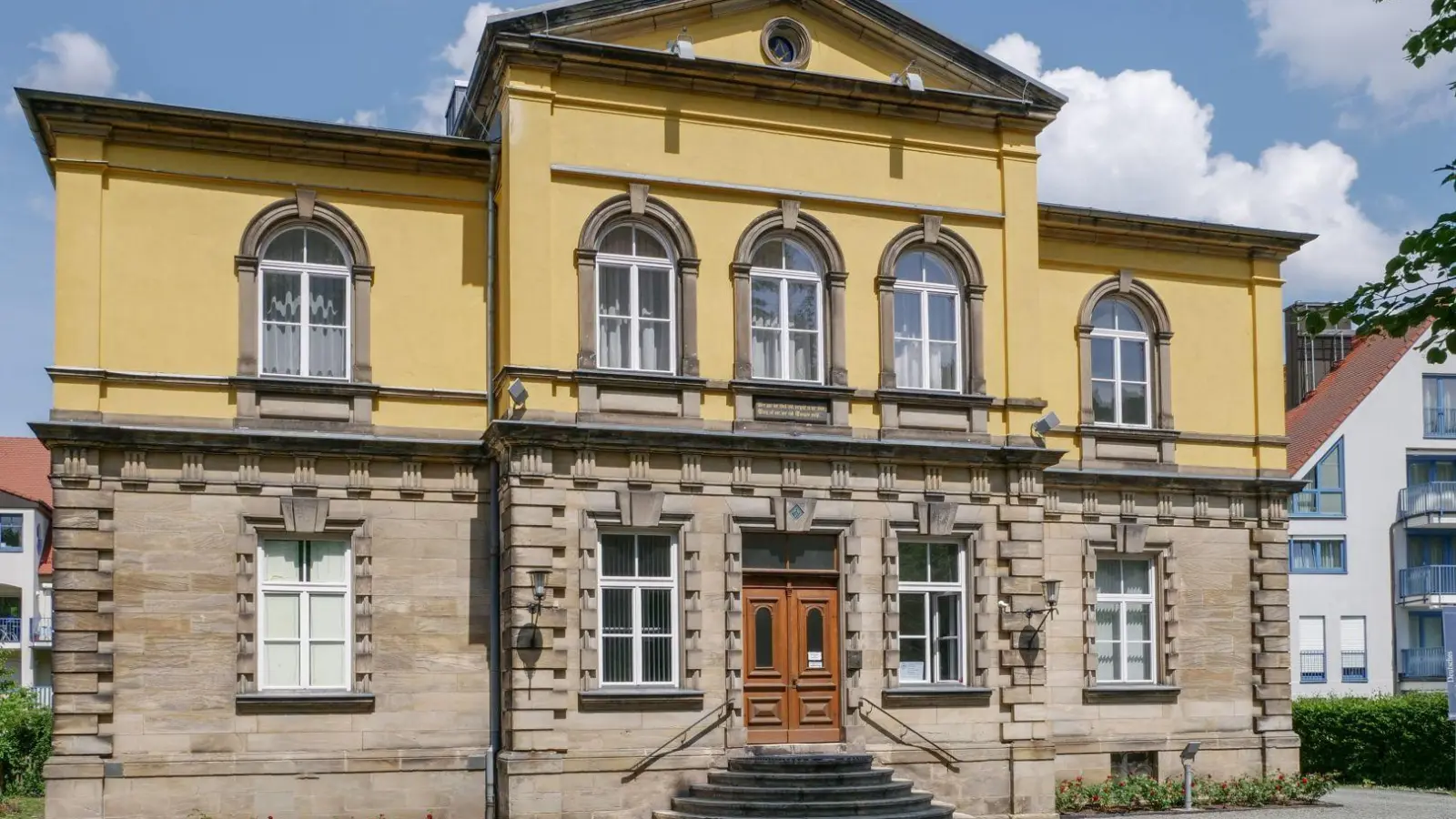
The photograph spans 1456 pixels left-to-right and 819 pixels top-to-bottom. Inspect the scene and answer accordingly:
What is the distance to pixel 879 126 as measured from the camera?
72.3ft

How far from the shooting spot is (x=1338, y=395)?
4572cm

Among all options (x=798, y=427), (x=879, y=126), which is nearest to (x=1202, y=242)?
(x=879, y=126)

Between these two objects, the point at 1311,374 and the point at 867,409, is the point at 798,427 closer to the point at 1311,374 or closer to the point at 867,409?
the point at 867,409

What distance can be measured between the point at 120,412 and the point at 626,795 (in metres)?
7.40

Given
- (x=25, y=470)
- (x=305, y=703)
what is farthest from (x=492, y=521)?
(x=25, y=470)

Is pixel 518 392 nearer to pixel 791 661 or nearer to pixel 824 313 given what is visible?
pixel 824 313

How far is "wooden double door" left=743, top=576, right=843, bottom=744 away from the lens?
2061cm

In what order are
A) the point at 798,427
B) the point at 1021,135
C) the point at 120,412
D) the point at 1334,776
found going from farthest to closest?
the point at 1334,776
the point at 1021,135
the point at 798,427
the point at 120,412

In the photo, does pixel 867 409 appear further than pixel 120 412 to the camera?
Yes

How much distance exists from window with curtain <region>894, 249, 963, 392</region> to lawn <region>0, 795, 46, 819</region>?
12.4m

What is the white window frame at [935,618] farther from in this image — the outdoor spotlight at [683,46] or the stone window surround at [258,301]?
the stone window surround at [258,301]

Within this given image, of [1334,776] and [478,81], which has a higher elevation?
[478,81]

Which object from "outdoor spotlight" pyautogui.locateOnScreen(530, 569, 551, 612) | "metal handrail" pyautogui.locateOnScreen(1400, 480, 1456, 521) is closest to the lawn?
"outdoor spotlight" pyautogui.locateOnScreen(530, 569, 551, 612)

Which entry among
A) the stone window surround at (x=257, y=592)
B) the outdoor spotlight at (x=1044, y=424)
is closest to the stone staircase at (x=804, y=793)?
the stone window surround at (x=257, y=592)
